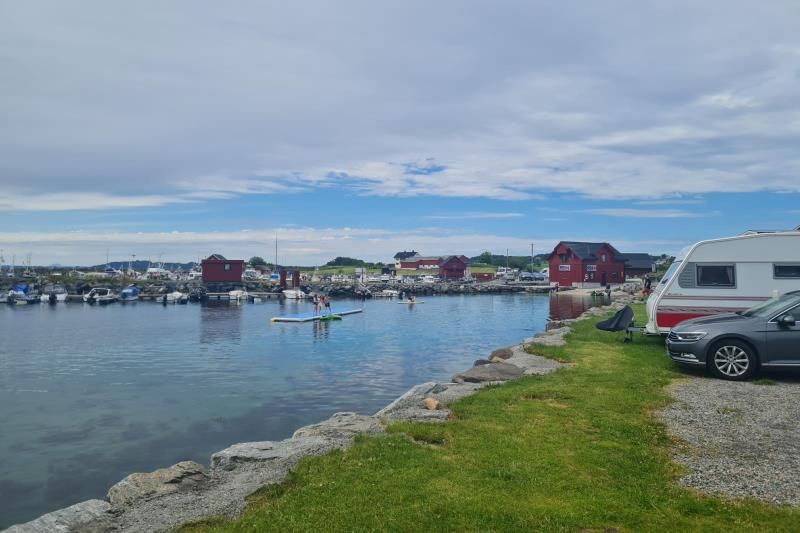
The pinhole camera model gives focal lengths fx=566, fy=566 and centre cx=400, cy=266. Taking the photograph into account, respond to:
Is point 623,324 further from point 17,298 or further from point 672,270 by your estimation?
point 17,298

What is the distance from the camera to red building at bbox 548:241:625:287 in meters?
92.9

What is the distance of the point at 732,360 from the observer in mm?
12312

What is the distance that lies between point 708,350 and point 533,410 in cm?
522

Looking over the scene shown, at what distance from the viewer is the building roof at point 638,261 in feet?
342

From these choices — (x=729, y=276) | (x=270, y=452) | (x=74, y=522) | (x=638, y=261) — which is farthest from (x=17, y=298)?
(x=638, y=261)

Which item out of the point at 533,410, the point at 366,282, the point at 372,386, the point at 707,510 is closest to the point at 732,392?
the point at 533,410

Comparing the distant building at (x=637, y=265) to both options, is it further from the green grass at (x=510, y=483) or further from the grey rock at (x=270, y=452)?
the grey rock at (x=270, y=452)

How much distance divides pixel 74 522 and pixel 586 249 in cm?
9545

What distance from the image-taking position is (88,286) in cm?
9331

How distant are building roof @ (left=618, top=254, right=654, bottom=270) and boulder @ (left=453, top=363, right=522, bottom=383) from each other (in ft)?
313

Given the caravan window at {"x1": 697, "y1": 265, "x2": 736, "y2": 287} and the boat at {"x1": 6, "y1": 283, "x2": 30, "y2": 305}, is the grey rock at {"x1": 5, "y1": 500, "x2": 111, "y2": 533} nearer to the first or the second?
the caravan window at {"x1": 697, "y1": 265, "x2": 736, "y2": 287}

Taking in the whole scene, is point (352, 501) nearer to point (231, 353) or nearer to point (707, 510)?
point (707, 510)

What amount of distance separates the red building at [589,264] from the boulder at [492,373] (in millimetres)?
81679

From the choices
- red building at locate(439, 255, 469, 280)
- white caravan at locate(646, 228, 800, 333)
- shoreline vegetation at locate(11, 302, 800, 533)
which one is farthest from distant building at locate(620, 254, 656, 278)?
shoreline vegetation at locate(11, 302, 800, 533)
